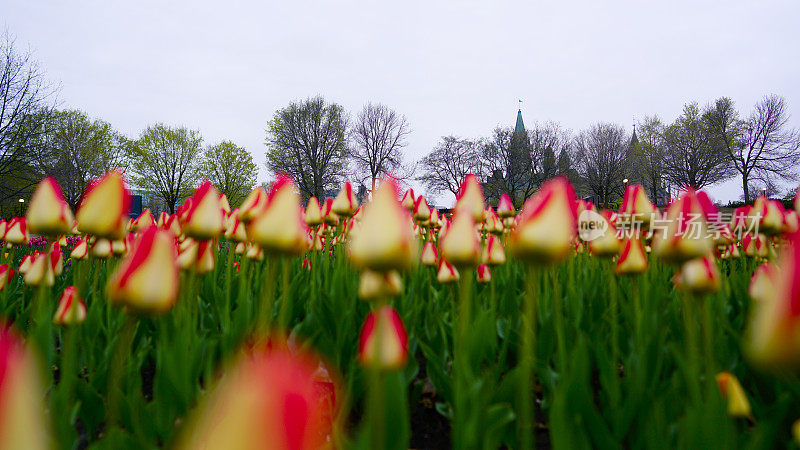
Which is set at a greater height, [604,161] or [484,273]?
[604,161]

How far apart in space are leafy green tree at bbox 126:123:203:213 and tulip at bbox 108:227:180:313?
40.2 m

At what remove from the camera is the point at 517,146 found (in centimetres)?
4081

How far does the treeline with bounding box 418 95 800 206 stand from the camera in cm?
2978

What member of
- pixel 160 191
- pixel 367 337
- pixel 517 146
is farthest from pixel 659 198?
pixel 367 337

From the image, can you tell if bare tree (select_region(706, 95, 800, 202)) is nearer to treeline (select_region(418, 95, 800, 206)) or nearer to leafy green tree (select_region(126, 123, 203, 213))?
treeline (select_region(418, 95, 800, 206))

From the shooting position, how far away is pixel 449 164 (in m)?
45.2

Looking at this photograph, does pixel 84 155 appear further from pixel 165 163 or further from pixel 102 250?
pixel 102 250

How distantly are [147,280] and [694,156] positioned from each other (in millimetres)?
37834

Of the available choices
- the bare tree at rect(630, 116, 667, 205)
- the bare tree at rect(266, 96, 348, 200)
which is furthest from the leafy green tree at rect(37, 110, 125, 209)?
the bare tree at rect(630, 116, 667, 205)

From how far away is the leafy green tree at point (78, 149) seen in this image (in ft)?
86.9

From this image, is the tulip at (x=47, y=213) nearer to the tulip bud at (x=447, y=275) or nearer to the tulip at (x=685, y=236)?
the tulip bud at (x=447, y=275)

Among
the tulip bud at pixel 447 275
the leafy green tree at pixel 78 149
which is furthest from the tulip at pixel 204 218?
the leafy green tree at pixel 78 149

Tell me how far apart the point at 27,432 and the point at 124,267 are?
734mm

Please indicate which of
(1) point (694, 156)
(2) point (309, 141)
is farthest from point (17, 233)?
(1) point (694, 156)
